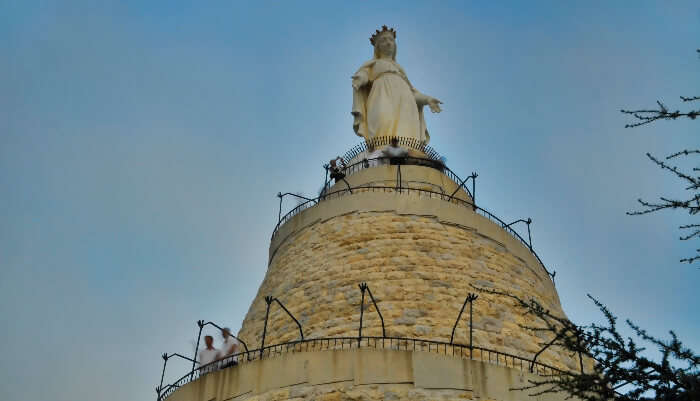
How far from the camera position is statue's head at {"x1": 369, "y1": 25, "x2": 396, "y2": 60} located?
24.2 metres

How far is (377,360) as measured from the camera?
11938mm

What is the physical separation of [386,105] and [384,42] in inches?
115

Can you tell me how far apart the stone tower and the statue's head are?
17.7ft

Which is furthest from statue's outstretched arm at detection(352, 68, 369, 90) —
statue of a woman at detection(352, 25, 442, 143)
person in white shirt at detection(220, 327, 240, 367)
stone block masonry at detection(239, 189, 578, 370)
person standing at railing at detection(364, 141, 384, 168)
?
person in white shirt at detection(220, 327, 240, 367)

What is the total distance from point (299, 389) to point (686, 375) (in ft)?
20.8

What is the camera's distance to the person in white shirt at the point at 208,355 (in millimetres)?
13796

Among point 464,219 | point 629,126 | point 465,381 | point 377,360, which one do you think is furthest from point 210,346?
point 629,126

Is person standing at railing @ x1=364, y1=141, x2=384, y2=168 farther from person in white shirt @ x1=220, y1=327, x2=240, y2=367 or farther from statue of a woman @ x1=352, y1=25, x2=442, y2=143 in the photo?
person in white shirt @ x1=220, y1=327, x2=240, y2=367

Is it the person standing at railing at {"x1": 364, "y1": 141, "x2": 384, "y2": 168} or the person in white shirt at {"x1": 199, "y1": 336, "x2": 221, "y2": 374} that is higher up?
the person standing at railing at {"x1": 364, "y1": 141, "x2": 384, "y2": 168}

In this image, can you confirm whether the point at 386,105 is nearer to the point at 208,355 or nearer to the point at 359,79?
the point at 359,79

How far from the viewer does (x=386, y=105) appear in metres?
22.0

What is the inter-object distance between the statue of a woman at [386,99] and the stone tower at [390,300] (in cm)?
207

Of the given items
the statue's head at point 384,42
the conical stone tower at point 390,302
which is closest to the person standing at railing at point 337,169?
the conical stone tower at point 390,302

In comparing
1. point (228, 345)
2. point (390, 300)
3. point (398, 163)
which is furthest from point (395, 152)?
point (228, 345)
